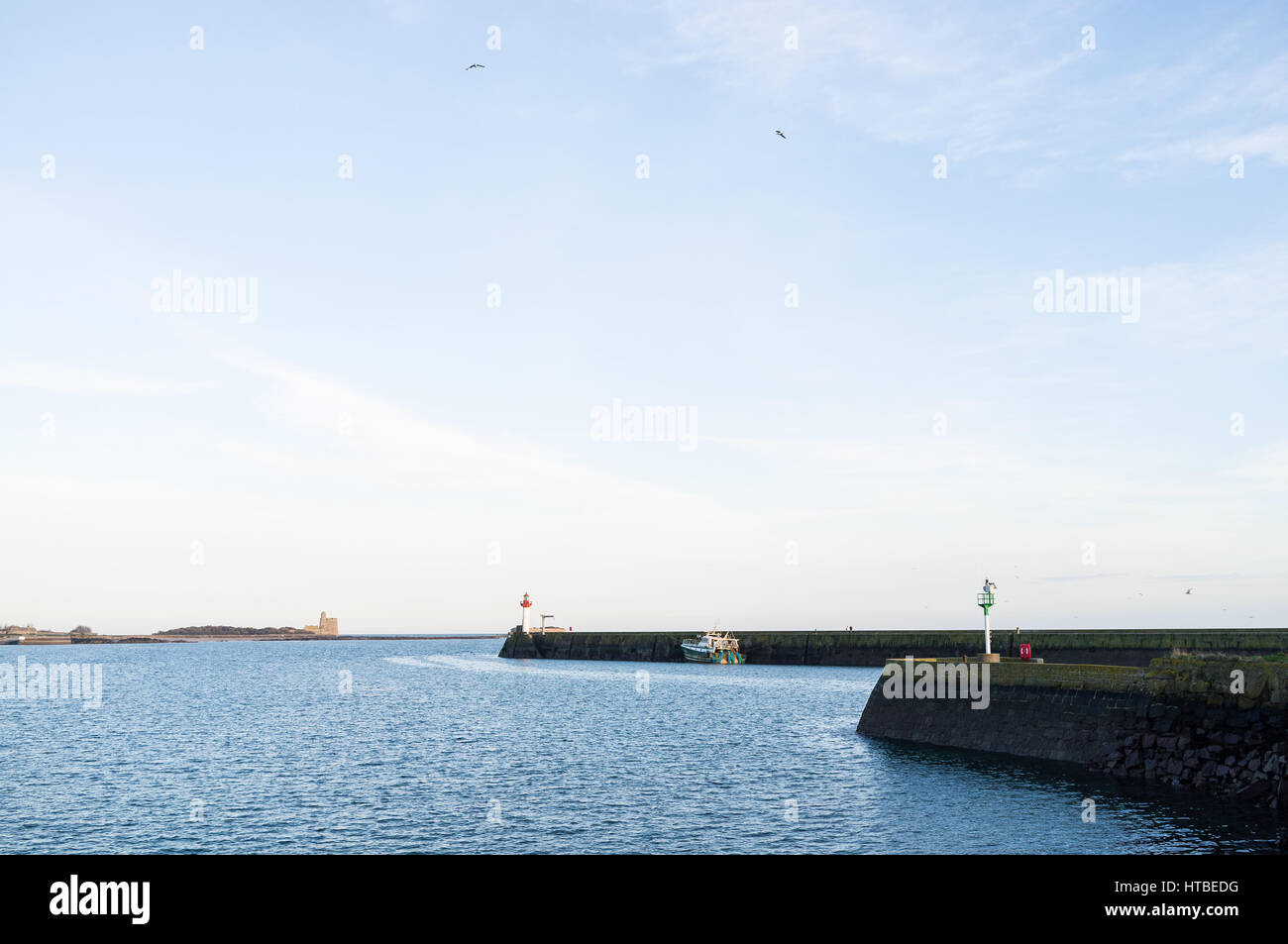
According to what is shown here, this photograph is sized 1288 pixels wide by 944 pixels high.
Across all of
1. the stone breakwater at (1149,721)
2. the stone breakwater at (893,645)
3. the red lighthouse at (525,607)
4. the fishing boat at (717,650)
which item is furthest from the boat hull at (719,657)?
the stone breakwater at (1149,721)

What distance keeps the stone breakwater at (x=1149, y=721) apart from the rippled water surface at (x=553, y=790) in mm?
1318

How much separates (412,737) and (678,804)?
23576mm

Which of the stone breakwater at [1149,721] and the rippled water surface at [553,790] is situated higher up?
the stone breakwater at [1149,721]

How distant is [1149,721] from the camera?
3184 centimetres

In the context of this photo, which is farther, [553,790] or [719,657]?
[719,657]

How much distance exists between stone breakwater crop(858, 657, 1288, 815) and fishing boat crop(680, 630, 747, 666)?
9026 centimetres

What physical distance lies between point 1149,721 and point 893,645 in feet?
277

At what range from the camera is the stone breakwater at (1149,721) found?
1100 inches

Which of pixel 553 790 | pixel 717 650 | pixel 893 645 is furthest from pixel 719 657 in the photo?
pixel 553 790

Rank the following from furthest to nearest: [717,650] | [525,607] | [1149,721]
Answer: [525,607], [717,650], [1149,721]

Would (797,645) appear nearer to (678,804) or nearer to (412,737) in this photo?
(412,737)

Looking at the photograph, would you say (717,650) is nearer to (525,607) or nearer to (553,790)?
(525,607)

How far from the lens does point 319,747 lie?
46.1m

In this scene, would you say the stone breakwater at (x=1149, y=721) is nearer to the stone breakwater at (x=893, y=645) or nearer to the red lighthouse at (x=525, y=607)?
the stone breakwater at (x=893, y=645)
